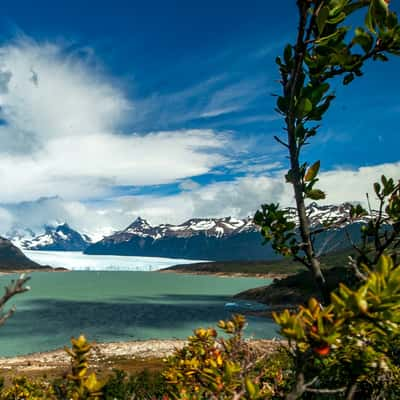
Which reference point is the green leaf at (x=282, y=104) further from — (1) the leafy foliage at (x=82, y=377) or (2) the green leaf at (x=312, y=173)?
(1) the leafy foliage at (x=82, y=377)

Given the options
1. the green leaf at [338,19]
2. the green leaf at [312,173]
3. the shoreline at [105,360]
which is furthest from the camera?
the shoreline at [105,360]

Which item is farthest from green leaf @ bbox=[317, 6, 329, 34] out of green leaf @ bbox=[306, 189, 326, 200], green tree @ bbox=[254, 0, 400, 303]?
green leaf @ bbox=[306, 189, 326, 200]

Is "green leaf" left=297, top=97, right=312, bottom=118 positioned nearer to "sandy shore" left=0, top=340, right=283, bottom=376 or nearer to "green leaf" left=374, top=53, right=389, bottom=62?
"green leaf" left=374, top=53, right=389, bottom=62

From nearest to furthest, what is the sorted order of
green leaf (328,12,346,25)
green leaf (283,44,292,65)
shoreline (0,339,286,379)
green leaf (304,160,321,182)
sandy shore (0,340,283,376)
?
1. green leaf (328,12,346,25)
2. green leaf (283,44,292,65)
3. green leaf (304,160,321,182)
4. shoreline (0,339,286,379)
5. sandy shore (0,340,283,376)

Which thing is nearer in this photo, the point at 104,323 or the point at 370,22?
the point at 370,22

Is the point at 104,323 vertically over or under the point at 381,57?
under

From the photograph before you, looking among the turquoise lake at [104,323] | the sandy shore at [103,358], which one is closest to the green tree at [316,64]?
the sandy shore at [103,358]

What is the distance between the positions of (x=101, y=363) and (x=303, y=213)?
39.3 m

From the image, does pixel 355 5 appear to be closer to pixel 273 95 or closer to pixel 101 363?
pixel 273 95

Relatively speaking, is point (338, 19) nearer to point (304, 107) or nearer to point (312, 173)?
point (304, 107)

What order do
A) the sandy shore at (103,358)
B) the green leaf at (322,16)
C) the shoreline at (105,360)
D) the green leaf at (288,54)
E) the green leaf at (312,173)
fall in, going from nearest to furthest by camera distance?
1. the green leaf at (322,16)
2. the green leaf at (288,54)
3. the green leaf at (312,173)
4. the shoreline at (105,360)
5. the sandy shore at (103,358)

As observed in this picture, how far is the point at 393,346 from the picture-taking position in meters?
3.87

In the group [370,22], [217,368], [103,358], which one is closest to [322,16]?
[370,22]

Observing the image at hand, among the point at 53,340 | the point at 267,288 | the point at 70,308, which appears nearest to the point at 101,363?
the point at 53,340
